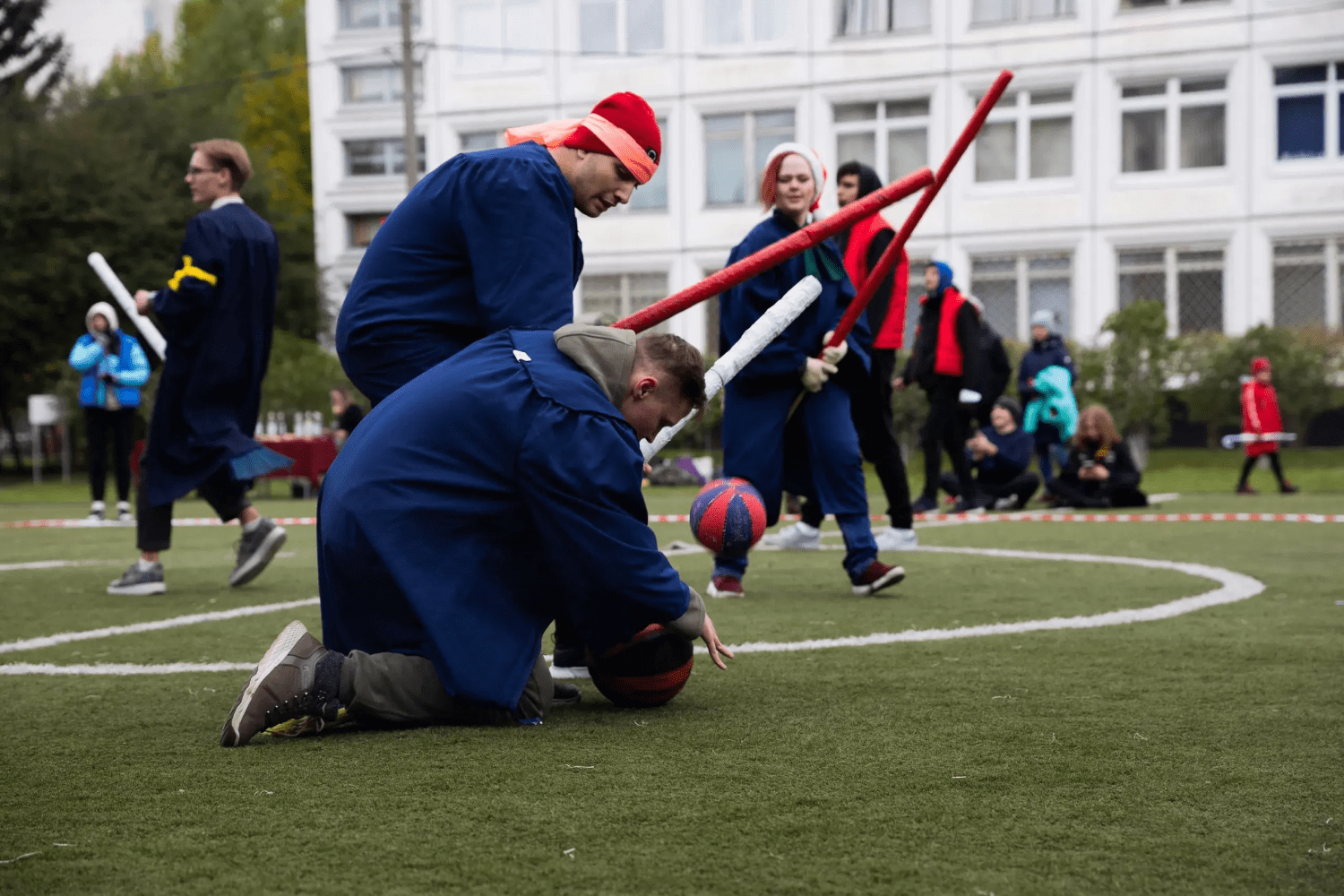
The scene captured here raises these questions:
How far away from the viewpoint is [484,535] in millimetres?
3664

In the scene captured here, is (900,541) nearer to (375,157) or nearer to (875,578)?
(875,578)

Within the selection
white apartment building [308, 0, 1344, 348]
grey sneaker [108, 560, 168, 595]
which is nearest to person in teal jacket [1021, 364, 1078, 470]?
grey sneaker [108, 560, 168, 595]

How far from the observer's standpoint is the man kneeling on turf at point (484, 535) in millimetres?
3549

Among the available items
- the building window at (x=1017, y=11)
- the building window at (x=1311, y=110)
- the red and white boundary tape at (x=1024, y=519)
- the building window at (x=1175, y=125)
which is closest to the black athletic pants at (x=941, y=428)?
the red and white boundary tape at (x=1024, y=519)

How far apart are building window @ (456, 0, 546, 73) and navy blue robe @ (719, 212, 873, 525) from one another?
93.0 feet

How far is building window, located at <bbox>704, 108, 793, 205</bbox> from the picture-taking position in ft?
107

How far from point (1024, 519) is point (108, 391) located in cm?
799

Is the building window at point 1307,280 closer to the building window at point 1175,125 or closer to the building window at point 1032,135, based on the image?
the building window at point 1175,125

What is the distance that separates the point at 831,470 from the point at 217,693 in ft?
10.8

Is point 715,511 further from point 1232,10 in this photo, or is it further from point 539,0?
point 539,0

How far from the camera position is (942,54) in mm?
30875

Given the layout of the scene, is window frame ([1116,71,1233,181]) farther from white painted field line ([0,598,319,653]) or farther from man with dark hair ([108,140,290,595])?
white painted field line ([0,598,319,653])

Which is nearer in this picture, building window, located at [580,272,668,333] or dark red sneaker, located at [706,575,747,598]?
dark red sneaker, located at [706,575,747,598]

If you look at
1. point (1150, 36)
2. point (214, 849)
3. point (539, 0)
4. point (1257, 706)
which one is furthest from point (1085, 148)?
point (214, 849)
